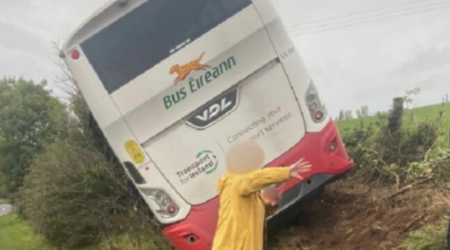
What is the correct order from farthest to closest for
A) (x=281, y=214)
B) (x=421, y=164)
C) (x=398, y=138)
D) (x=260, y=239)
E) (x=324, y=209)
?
(x=398, y=138) → (x=324, y=209) → (x=421, y=164) → (x=281, y=214) → (x=260, y=239)

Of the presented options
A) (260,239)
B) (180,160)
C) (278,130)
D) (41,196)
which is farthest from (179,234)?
(41,196)

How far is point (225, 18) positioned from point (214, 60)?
1.56ft

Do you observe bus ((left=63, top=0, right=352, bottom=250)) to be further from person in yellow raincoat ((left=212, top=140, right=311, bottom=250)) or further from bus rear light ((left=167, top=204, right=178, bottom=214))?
person in yellow raincoat ((left=212, top=140, right=311, bottom=250))

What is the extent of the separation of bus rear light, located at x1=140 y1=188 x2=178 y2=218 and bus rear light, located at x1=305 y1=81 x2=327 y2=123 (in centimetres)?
185

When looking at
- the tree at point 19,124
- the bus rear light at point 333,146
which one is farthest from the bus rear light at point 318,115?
the tree at point 19,124

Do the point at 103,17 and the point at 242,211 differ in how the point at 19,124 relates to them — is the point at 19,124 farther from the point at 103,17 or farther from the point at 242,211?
the point at 242,211

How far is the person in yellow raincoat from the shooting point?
441 cm

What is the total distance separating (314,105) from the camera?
7.46 meters

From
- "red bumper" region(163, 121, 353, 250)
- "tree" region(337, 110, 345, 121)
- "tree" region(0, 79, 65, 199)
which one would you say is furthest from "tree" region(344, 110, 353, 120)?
"tree" region(0, 79, 65, 199)

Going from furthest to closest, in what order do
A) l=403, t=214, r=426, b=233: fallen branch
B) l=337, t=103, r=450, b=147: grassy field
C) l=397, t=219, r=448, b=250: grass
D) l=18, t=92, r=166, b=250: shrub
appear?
l=18, t=92, r=166, b=250: shrub < l=337, t=103, r=450, b=147: grassy field < l=403, t=214, r=426, b=233: fallen branch < l=397, t=219, r=448, b=250: grass

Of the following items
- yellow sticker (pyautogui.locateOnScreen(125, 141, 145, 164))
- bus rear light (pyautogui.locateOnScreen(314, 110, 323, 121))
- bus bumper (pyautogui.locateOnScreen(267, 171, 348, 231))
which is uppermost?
yellow sticker (pyautogui.locateOnScreen(125, 141, 145, 164))

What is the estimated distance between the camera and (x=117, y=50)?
7164 millimetres

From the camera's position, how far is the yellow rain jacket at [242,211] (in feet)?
14.5

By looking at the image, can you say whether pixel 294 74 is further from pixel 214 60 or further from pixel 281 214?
pixel 281 214
